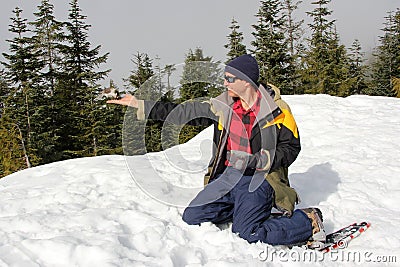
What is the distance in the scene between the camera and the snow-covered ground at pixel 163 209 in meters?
2.53

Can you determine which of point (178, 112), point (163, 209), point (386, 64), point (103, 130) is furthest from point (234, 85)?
point (386, 64)

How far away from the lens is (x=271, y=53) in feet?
85.5

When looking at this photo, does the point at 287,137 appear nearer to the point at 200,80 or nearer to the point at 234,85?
the point at 234,85

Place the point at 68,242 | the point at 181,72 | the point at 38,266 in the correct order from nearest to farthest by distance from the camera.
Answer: the point at 38,266 → the point at 68,242 → the point at 181,72

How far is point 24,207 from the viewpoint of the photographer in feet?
10.9

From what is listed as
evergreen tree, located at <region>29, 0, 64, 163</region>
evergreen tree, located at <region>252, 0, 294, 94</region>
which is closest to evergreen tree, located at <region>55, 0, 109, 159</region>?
evergreen tree, located at <region>29, 0, 64, 163</region>

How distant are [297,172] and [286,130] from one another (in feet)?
6.19

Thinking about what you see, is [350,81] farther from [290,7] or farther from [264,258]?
[264,258]

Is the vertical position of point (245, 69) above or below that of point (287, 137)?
above

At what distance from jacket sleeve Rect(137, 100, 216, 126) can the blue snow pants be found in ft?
1.75

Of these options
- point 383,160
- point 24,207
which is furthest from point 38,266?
point 383,160

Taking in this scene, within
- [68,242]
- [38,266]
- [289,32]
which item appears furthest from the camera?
[289,32]

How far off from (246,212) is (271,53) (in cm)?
2433

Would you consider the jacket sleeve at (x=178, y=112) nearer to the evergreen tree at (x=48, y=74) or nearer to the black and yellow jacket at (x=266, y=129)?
the black and yellow jacket at (x=266, y=129)
